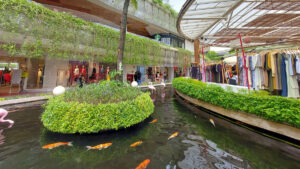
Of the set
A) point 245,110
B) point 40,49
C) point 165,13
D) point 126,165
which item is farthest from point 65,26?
point 165,13

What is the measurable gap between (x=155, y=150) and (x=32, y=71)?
50.2ft

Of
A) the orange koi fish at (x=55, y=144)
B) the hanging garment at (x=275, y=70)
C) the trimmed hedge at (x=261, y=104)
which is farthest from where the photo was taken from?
the hanging garment at (x=275, y=70)

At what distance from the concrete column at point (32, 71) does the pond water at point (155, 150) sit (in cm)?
1015

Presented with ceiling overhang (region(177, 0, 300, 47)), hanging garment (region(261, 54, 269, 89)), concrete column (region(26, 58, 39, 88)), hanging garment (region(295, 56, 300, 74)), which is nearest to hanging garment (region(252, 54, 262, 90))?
hanging garment (region(261, 54, 269, 89))

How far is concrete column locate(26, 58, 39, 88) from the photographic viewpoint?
11427mm

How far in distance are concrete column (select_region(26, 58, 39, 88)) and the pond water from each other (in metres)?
10.2

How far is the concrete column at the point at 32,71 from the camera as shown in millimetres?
11427

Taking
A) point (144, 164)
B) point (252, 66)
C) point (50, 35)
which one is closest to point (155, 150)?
point (144, 164)

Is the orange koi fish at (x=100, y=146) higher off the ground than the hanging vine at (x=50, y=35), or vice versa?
the hanging vine at (x=50, y=35)

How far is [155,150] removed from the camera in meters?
2.84

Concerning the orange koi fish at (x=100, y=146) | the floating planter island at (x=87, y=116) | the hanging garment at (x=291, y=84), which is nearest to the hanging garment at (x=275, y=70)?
the hanging garment at (x=291, y=84)

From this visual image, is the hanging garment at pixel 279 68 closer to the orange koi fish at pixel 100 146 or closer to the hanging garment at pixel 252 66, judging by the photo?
the hanging garment at pixel 252 66

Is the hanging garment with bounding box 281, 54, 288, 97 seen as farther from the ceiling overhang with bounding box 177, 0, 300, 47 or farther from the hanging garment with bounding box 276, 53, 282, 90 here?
the ceiling overhang with bounding box 177, 0, 300, 47

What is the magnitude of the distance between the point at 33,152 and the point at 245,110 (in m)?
5.95
